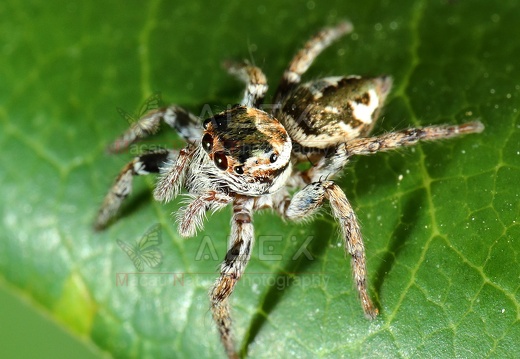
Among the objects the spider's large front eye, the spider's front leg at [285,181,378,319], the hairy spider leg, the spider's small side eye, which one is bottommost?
the spider's front leg at [285,181,378,319]

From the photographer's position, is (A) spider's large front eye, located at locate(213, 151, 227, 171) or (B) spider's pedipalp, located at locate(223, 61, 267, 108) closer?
(A) spider's large front eye, located at locate(213, 151, 227, 171)

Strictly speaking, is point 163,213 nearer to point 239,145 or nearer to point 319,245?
point 239,145

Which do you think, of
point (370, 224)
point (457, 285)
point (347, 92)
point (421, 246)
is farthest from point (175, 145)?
point (457, 285)

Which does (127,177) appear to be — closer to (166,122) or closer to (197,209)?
(166,122)

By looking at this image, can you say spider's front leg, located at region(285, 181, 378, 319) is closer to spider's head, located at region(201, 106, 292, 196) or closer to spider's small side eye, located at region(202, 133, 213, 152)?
spider's head, located at region(201, 106, 292, 196)

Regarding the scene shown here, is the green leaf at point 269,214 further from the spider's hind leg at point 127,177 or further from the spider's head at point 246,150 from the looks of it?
the spider's head at point 246,150

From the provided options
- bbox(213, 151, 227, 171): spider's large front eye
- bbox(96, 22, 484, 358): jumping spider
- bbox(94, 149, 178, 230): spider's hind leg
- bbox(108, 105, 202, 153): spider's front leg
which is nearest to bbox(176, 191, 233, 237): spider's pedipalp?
bbox(96, 22, 484, 358): jumping spider

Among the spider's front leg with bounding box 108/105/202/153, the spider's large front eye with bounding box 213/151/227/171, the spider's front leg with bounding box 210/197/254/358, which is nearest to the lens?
the spider's front leg with bounding box 210/197/254/358
